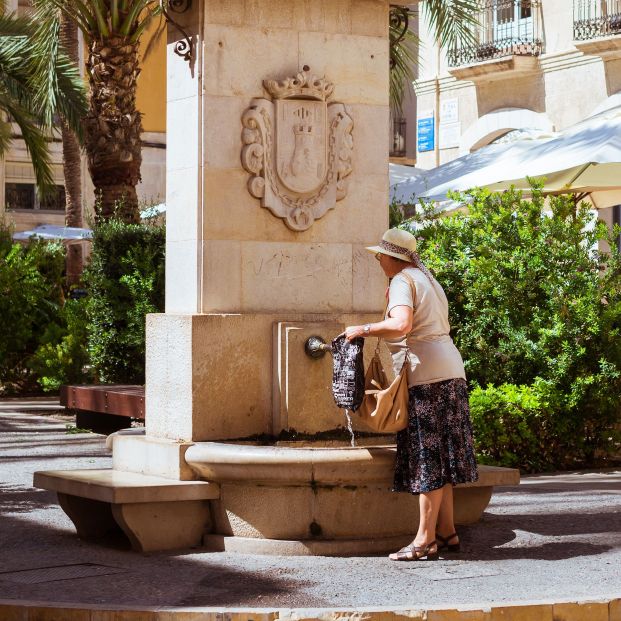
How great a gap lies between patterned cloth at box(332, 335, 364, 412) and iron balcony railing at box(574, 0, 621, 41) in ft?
62.3

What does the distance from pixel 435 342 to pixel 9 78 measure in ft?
55.0

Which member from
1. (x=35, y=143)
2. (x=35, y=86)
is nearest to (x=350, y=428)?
(x=35, y=86)

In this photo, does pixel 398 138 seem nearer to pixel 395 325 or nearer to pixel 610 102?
pixel 610 102

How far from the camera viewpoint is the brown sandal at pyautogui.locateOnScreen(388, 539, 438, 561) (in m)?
6.94

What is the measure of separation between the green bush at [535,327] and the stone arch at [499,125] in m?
14.8

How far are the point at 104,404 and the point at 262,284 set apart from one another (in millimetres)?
5673

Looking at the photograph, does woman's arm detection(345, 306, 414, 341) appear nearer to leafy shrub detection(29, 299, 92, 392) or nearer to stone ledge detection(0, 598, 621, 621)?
stone ledge detection(0, 598, 621, 621)

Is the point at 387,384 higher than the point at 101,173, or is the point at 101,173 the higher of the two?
the point at 101,173

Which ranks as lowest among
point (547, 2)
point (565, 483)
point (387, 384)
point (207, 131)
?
point (565, 483)

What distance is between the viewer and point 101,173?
58.1 feet

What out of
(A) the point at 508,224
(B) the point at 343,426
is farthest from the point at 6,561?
(A) the point at 508,224

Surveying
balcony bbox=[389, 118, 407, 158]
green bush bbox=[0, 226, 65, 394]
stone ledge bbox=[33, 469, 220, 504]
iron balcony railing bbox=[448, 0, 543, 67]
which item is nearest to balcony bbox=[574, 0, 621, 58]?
iron balcony railing bbox=[448, 0, 543, 67]

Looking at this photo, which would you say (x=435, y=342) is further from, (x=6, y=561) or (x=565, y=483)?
(x=565, y=483)

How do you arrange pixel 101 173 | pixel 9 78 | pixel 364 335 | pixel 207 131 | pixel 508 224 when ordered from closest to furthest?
pixel 364 335 < pixel 207 131 < pixel 508 224 < pixel 101 173 < pixel 9 78
